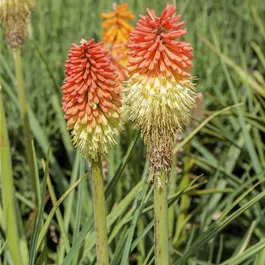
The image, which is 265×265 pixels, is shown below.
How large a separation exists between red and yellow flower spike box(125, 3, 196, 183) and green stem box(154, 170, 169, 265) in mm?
44

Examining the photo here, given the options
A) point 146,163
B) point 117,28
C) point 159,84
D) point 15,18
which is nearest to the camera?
point 159,84

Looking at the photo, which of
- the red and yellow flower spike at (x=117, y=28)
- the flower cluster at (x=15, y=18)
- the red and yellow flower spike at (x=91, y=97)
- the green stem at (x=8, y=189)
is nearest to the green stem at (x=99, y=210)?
the red and yellow flower spike at (x=91, y=97)

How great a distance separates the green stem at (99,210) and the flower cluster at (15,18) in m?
1.09

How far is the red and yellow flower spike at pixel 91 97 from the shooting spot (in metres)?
1.63

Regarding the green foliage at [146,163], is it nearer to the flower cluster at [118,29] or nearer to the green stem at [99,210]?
the green stem at [99,210]

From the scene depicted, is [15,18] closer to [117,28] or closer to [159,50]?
[117,28]

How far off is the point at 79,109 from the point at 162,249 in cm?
38

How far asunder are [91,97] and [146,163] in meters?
0.67

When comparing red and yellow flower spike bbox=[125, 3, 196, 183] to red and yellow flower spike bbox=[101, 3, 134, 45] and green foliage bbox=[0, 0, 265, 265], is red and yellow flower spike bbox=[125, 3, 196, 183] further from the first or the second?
red and yellow flower spike bbox=[101, 3, 134, 45]

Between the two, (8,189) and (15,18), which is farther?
(15,18)

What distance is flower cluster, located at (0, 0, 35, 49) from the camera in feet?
8.36

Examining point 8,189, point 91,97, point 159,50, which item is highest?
point 159,50

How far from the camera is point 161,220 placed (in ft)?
5.24

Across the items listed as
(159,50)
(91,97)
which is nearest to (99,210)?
(91,97)
